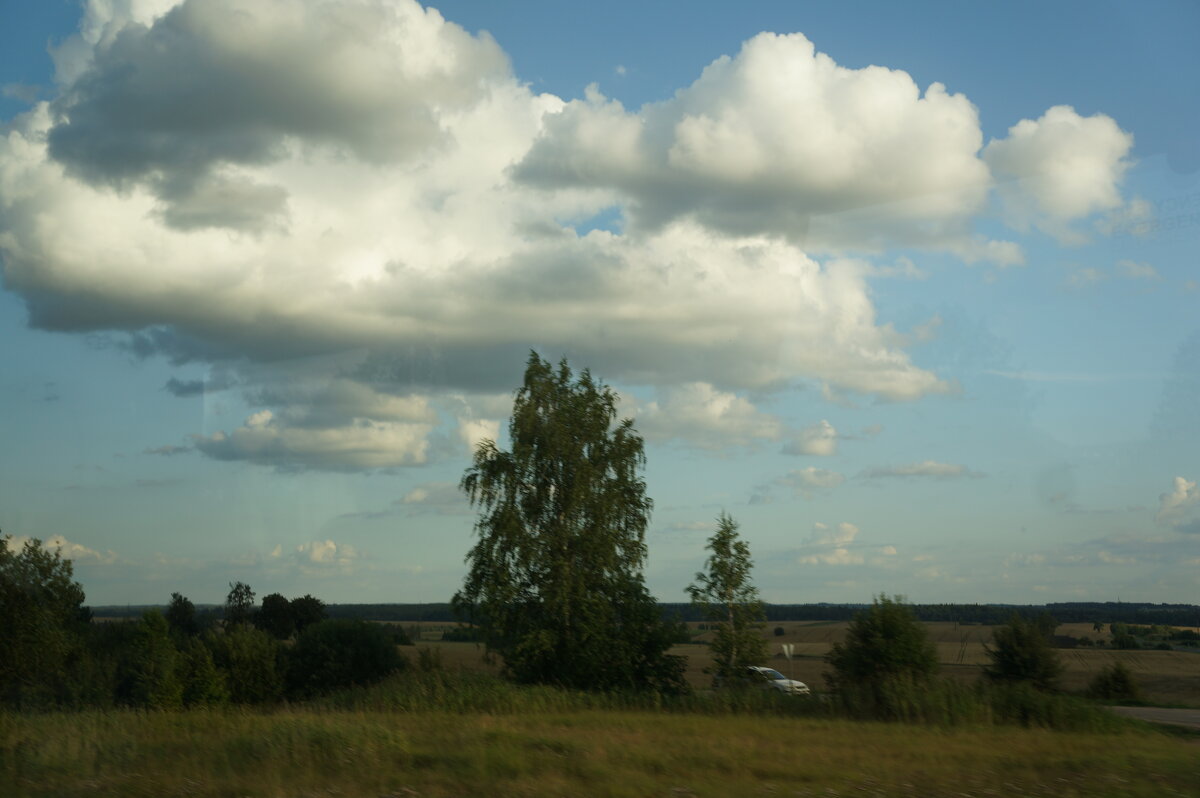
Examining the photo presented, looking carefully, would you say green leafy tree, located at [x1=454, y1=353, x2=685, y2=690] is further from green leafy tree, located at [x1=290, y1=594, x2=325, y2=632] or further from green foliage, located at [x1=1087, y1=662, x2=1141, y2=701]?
green leafy tree, located at [x1=290, y1=594, x2=325, y2=632]

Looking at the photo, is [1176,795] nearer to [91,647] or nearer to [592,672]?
[592,672]

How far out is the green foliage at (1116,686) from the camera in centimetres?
4212

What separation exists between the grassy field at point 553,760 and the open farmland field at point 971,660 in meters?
15.0

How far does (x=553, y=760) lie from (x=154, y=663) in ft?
164

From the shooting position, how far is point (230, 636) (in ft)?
218

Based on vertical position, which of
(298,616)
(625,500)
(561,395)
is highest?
(561,395)

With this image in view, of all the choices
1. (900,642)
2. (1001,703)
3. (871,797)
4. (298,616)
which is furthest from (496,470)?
(298,616)

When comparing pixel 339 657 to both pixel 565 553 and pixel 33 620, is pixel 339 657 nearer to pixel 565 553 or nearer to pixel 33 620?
pixel 33 620

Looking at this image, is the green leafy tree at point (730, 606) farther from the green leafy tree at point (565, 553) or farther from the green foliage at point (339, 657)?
the green foliage at point (339, 657)

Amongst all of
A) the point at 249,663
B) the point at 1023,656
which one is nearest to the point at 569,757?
the point at 1023,656

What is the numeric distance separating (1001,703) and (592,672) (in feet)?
51.8

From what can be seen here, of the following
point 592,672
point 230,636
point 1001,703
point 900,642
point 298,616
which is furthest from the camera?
point 298,616

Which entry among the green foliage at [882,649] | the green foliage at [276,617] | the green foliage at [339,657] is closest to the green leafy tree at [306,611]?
the green foliage at [276,617]

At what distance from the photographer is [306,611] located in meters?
117
